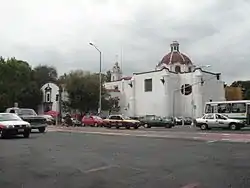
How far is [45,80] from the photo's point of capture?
113 m

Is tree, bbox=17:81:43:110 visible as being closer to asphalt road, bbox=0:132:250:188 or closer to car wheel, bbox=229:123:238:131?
car wheel, bbox=229:123:238:131

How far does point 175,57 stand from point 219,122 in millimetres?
58527

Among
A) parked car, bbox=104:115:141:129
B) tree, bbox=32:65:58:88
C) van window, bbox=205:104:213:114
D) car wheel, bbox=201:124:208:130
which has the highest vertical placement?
tree, bbox=32:65:58:88

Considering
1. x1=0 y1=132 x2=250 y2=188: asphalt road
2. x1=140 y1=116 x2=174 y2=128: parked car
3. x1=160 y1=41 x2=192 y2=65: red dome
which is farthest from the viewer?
x1=160 y1=41 x2=192 y2=65: red dome

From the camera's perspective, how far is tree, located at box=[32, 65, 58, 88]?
363ft

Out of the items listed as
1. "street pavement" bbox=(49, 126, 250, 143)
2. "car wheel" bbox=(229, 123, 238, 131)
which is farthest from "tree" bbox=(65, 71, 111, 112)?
"street pavement" bbox=(49, 126, 250, 143)

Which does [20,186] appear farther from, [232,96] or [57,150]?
[232,96]

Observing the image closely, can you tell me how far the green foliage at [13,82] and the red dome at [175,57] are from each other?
29.6 meters

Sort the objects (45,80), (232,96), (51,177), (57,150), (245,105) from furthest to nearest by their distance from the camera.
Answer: (45,80)
(232,96)
(245,105)
(57,150)
(51,177)

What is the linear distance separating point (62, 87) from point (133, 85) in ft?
50.9

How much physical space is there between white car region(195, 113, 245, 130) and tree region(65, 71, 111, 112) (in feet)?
134

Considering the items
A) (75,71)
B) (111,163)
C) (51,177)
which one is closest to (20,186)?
(51,177)

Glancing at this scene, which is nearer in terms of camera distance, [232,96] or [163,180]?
[163,180]

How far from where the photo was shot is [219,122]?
40469 millimetres
